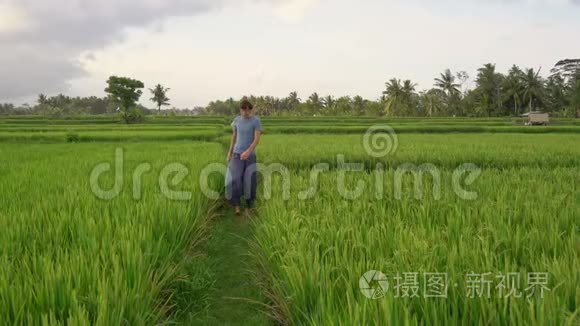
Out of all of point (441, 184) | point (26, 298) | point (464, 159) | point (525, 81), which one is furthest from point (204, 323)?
point (525, 81)

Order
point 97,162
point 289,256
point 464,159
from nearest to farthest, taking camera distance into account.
→ point 289,256, point 97,162, point 464,159

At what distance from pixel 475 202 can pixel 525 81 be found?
50.9 m

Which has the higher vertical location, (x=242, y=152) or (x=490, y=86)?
(x=490, y=86)

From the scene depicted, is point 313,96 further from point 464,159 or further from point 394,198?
point 394,198

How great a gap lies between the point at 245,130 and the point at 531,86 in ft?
165

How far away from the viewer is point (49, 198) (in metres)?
3.80

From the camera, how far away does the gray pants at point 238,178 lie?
5.14m

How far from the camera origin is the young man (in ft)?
16.8

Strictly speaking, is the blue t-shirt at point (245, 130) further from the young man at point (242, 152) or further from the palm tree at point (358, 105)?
the palm tree at point (358, 105)

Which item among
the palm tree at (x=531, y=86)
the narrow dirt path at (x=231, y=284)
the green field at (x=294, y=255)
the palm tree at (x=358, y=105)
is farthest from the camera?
the palm tree at (x=358, y=105)

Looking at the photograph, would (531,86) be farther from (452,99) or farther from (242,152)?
(242,152)

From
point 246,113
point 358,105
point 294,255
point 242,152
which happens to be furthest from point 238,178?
point 358,105

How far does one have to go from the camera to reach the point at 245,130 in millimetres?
5105

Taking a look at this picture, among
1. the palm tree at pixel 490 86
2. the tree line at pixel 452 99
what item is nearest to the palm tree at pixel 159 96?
the tree line at pixel 452 99
